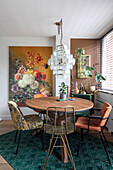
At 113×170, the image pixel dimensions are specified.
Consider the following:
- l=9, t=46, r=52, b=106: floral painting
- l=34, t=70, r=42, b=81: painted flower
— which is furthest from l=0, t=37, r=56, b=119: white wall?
l=34, t=70, r=42, b=81: painted flower

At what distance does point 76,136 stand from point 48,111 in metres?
1.38

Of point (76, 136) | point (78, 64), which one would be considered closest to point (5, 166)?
point (76, 136)

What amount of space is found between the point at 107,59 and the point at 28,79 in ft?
7.86

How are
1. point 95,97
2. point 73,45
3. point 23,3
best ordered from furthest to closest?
1. point 73,45
2. point 95,97
3. point 23,3

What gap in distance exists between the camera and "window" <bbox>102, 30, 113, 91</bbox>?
3297 mm

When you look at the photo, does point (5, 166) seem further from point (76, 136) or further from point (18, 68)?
point (18, 68)

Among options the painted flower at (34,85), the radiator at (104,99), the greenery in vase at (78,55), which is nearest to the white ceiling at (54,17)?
the greenery in vase at (78,55)

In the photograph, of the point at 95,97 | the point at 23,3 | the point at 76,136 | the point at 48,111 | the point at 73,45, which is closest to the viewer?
the point at 48,111

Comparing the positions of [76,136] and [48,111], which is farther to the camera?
[76,136]

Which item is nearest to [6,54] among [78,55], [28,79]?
[28,79]

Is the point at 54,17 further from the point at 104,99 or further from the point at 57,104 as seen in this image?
the point at 104,99

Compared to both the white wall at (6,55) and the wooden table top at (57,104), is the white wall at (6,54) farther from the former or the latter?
the wooden table top at (57,104)

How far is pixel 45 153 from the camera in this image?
212 centimetres

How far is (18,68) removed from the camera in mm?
4008
